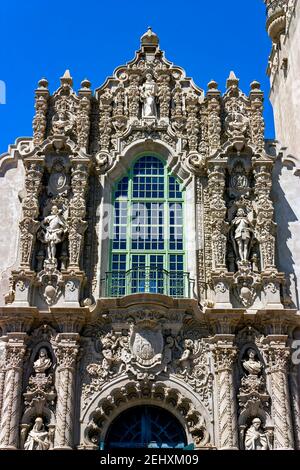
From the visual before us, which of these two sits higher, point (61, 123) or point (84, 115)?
point (84, 115)

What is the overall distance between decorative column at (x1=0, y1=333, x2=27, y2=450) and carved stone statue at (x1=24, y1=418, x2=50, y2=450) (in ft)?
1.04

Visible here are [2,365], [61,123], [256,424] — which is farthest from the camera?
[61,123]

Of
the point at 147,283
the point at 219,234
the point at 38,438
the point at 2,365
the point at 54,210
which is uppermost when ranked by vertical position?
the point at 54,210

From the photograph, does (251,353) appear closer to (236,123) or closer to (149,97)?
(236,123)

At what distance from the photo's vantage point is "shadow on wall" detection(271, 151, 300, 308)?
1965 cm

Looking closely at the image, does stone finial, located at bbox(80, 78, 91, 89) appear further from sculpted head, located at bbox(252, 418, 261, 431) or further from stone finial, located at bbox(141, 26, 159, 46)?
sculpted head, located at bbox(252, 418, 261, 431)

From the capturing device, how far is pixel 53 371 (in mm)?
18156

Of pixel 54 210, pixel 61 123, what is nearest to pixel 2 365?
pixel 54 210

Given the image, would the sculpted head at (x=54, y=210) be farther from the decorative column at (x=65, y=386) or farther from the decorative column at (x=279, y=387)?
the decorative column at (x=279, y=387)

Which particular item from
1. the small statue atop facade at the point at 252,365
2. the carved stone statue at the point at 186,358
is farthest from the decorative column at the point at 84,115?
the small statue atop facade at the point at 252,365

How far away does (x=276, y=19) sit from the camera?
89.5 feet

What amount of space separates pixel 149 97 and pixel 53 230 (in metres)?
5.69

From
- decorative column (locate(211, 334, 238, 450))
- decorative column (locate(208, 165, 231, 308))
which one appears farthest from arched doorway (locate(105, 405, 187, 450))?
decorative column (locate(208, 165, 231, 308))

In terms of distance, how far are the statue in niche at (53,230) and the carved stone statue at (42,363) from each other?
273 centimetres
